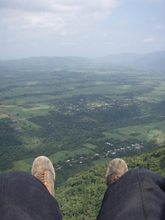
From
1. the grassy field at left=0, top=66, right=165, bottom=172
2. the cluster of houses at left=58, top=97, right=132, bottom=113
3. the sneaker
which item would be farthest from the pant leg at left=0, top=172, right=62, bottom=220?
the cluster of houses at left=58, top=97, right=132, bottom=113

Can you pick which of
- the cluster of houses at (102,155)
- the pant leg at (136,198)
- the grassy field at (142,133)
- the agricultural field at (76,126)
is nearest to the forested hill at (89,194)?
the pant leg at (136,198)

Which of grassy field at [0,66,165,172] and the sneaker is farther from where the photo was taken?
grassy field at [0,66,165,172]

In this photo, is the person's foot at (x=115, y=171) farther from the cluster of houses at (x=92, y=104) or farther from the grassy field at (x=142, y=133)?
the cluster of houses at (x=92, y=104)

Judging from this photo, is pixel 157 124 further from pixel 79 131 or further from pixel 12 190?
pixel 12 190

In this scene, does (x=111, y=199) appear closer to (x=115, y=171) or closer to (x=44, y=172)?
(x=115, y=171)

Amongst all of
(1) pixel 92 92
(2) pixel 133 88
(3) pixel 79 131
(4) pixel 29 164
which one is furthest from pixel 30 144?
(2) pixel 133 88

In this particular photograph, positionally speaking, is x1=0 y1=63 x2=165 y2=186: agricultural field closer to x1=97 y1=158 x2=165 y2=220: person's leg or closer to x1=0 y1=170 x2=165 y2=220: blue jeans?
x1=0 y1=170 x2=165 y2=220: blue jeans
